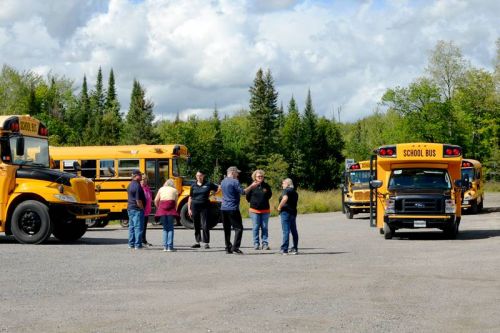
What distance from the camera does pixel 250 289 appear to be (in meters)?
11.7

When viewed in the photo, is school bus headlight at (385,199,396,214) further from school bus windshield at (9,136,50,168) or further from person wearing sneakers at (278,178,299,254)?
school bus windshield at (9,136,50,168)

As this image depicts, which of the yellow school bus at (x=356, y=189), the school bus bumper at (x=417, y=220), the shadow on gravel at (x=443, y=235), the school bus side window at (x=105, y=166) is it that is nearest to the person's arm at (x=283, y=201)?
the school bus bumper at (x=417, y=220)

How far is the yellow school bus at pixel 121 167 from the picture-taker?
1108 inches

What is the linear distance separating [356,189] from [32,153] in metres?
18.9

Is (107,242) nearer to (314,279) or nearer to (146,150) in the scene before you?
(146,150)

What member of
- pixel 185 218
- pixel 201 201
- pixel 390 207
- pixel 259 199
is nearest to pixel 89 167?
pixel 185 218

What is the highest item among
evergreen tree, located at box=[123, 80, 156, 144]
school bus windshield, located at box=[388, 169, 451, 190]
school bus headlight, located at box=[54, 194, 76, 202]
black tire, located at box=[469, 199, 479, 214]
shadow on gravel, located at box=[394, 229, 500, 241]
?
evergreen tree, located at box=[123, 80, 156, 144]

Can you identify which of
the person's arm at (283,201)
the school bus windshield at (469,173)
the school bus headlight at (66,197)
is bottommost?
the person's arm at (283,201)

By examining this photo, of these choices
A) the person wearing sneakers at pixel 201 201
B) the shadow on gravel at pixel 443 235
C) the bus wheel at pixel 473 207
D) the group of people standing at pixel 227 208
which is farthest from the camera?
the bus wheel at pixel 473 207

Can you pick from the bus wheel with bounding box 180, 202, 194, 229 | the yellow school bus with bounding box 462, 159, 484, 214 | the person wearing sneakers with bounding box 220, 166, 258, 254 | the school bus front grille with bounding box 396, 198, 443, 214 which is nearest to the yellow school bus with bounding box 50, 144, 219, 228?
the bus wheel with bounding box 180, 202, 194, 229

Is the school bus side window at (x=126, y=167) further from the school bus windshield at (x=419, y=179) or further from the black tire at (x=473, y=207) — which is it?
the black tire at (x=473, y=207)

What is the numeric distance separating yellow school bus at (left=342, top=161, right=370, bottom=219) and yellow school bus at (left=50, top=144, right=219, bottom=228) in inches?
394

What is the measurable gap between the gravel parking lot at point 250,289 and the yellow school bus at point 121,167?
8.27 metres

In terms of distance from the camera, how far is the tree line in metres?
79.5
